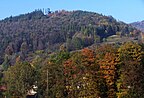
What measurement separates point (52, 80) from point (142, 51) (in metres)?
10.4

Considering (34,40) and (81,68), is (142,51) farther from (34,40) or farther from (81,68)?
(34,40)

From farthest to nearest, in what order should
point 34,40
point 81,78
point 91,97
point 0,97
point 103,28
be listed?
point 103,28 → point 34,40 → point 0,97 → point 81,78 → point 91,97

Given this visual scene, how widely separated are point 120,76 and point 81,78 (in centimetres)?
417

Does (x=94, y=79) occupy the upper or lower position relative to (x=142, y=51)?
lower

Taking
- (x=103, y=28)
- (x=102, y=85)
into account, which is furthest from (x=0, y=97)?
(x=103, y=28)

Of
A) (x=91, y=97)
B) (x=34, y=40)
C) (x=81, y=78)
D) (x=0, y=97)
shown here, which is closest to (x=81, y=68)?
(x=81, y=78)

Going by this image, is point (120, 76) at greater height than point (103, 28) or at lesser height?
lesser

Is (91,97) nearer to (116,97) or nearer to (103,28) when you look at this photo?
(116,97)

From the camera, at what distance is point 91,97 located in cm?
3966

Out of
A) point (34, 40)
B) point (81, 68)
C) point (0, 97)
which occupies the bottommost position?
point (0, 97)

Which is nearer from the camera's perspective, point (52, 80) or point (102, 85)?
point (102, 85)

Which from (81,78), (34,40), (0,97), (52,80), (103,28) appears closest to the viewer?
(81,78)

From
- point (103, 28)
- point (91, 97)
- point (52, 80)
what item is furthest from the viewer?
point (103, 28)

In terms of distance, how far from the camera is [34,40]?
17012 cm
